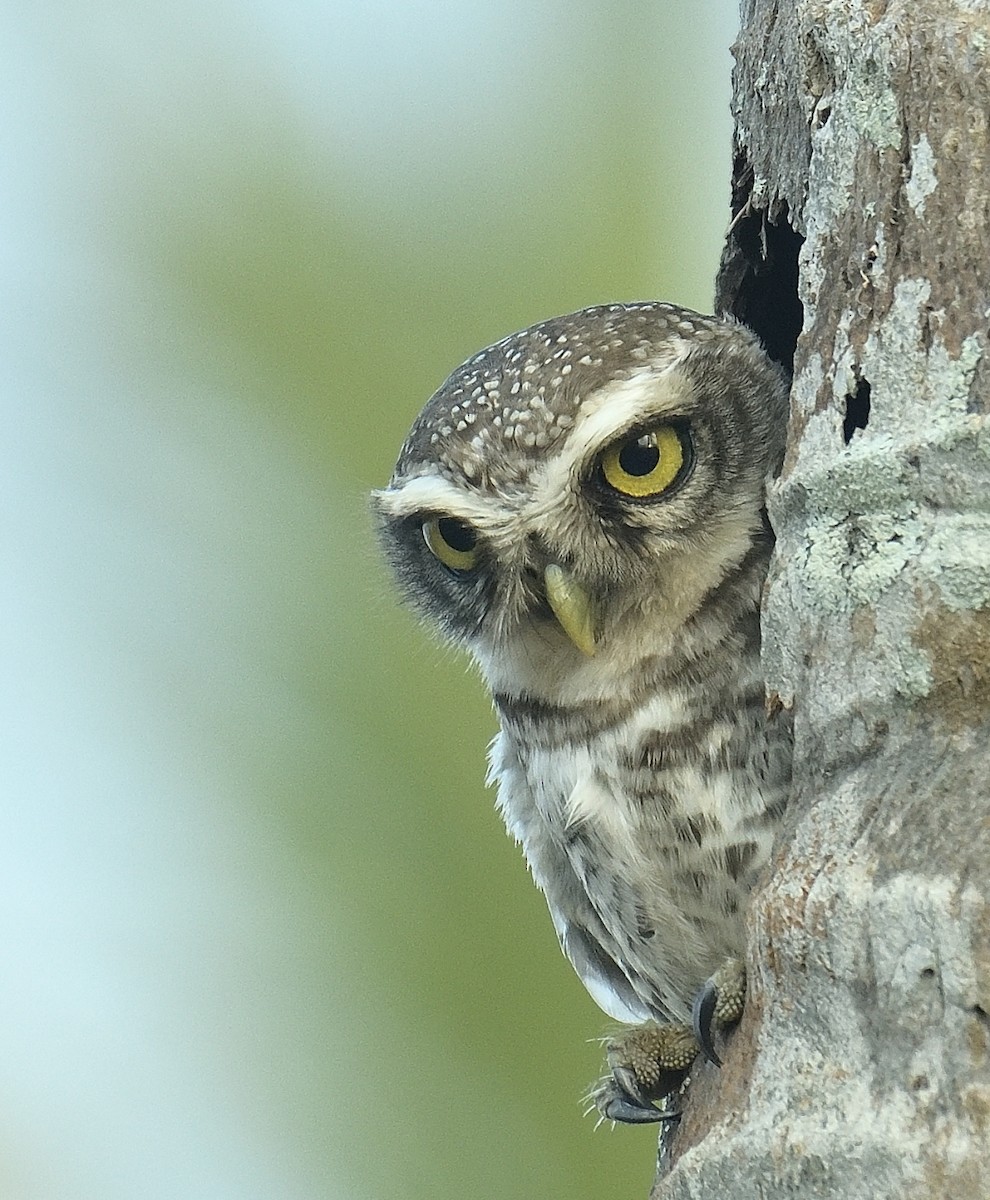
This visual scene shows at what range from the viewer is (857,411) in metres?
1.52

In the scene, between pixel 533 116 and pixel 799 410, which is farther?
pixel 533 116

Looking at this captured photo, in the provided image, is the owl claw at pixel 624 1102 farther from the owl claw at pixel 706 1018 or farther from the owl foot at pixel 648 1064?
the owl claw at pixel 706 1018

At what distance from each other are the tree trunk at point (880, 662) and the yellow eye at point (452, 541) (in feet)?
1.70

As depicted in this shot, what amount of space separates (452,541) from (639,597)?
10.6 inches

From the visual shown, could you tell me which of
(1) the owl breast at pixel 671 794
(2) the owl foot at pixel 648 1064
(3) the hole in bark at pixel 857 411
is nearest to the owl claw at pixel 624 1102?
(2) the owl foot at pixel 648 1064

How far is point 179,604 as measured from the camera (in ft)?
16.0

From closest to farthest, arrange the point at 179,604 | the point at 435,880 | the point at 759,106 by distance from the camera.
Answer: the point at 759,106, the point at 435,880, the point at 179,604

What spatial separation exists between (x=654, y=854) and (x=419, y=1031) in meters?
2.36

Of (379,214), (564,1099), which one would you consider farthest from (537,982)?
(379,214)

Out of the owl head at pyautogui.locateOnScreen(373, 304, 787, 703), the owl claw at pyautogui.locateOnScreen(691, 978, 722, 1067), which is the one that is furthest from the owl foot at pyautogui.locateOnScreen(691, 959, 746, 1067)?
the owl head at pyautogui.locateOnScreen(373, 304, 787, 703)

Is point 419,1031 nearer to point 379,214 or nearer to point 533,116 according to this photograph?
point 379,214

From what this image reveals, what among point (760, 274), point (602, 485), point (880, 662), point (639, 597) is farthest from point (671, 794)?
point (760, 274)

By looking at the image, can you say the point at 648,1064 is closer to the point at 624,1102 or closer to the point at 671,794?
the point at 624,1102

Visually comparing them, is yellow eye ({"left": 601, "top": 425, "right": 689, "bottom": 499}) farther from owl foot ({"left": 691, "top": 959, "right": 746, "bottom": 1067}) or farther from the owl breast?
owl foot ({"left": 691, "top": 959, "right": 746, "bottom": 1067})
